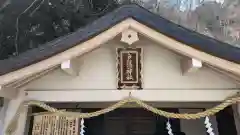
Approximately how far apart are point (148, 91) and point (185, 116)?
532 millimetres

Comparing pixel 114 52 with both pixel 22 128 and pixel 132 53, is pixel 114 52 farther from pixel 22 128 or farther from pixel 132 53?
pixel 22 128

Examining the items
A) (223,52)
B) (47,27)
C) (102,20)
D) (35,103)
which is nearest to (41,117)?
(35,103)

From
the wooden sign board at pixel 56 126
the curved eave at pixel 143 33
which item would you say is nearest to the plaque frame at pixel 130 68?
the curved eave at pixel 143 33

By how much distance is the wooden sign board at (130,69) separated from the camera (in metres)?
3.23

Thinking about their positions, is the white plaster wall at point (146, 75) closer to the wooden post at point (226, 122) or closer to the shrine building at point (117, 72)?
the shrine building at point (117, 72)

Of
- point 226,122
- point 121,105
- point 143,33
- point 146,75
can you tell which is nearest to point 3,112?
point 121,105

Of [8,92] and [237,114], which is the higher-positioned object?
[8,92]

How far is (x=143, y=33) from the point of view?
2.87 metres

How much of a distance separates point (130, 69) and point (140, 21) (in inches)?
26.6

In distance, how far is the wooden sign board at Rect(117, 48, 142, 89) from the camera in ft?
10.6

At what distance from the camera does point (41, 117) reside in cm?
332

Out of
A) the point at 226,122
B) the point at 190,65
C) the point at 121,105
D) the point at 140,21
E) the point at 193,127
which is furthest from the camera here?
the point at 193,127

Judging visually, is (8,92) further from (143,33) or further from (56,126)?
(143,33)

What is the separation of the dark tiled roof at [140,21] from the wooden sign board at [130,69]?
56 cm
